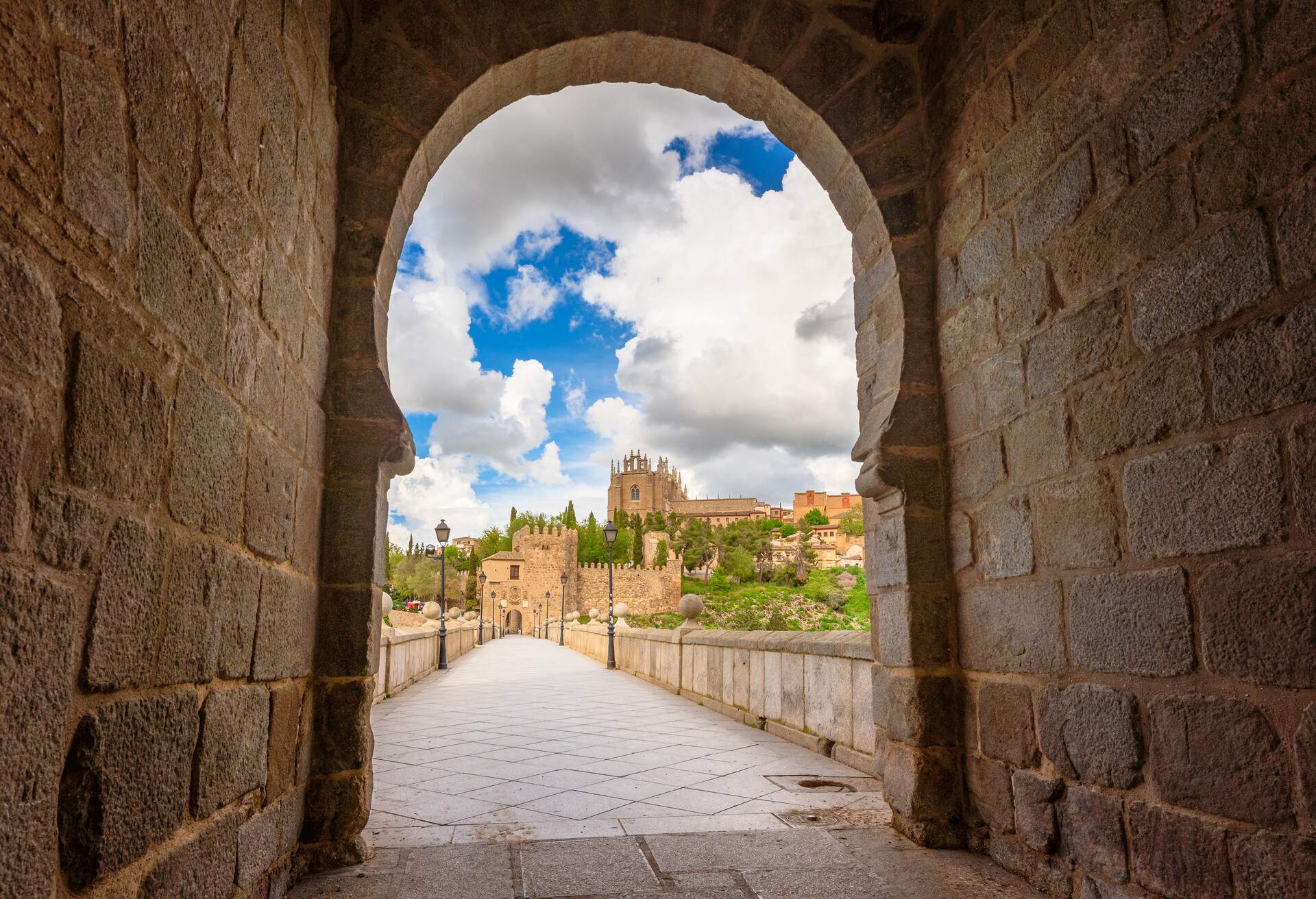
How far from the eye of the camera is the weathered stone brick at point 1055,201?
8.25 feet

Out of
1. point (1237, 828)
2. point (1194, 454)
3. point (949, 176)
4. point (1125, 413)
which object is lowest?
point (1237, 828)

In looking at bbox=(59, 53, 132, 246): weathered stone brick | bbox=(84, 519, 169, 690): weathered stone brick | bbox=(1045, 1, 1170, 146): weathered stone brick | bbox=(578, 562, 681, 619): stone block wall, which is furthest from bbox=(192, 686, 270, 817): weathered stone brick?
bbox=(578, 562, 681, 619): stone block wall

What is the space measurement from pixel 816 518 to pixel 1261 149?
9905 centimetres

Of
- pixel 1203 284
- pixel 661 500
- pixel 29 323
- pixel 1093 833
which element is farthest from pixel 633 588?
pixel 29 323

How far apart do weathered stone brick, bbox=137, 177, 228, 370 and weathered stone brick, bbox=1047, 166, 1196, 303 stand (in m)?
2.44

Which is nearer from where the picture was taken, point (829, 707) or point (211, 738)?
point (211, 738)

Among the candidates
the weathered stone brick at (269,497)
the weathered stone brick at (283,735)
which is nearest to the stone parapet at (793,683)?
the weathered stone brick at (283,735)

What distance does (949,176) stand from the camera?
11.1 ft

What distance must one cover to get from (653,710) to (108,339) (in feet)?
23.3

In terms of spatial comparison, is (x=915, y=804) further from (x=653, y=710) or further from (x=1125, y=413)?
(x=653, y=710)

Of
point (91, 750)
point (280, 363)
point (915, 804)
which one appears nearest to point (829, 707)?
point (915, 804)

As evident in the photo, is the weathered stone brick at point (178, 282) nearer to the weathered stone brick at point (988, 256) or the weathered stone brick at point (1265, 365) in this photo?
the weathered stone brick at point (1265, 365)

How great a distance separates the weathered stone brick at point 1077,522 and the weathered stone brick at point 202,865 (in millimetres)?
2484

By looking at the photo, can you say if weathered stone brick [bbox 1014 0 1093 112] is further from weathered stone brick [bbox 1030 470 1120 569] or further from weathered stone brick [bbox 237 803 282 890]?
weathered stone brick [bbox 237 803 282 890]
